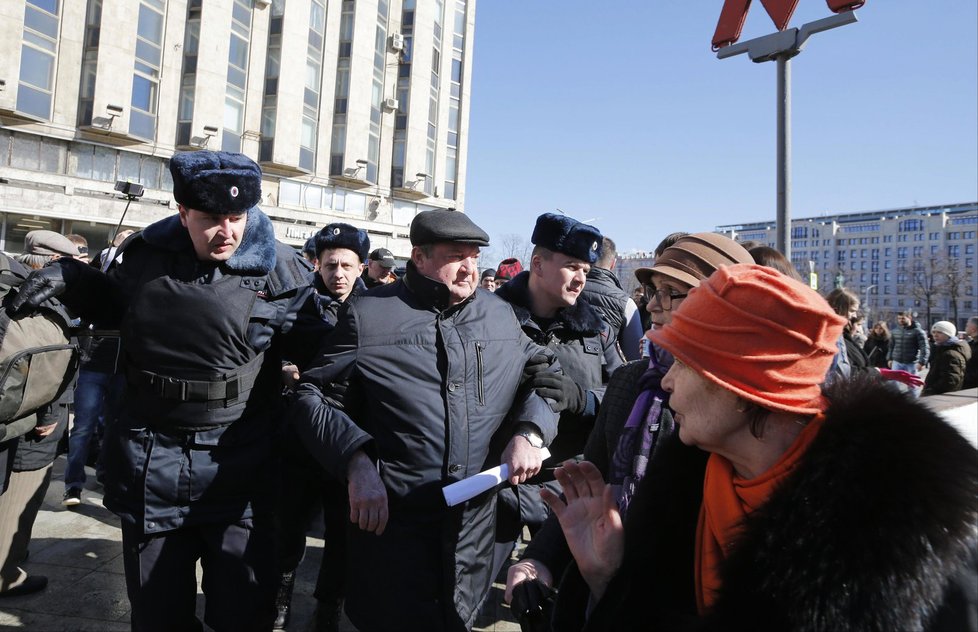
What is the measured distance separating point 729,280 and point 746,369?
0.19m

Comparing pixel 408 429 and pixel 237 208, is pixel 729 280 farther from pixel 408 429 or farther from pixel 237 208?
pixel 237 208

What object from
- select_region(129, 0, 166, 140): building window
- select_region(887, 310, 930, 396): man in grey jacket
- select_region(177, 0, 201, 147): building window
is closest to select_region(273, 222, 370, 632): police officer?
select_region(887, 310, 930, 396): man in grey jacket

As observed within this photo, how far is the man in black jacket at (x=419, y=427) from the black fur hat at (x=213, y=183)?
0.64 meters

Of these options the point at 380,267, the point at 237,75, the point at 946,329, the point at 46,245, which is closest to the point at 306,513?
the point at 46,245

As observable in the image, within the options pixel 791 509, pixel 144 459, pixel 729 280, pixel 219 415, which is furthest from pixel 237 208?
pixel 791 509

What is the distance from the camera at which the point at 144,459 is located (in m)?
2.47

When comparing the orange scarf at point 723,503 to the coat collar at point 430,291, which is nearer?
the orange scarf at point 723,503

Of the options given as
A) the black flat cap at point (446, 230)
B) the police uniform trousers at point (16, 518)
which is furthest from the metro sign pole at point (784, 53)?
the police uniform trousers at point (16, 518)

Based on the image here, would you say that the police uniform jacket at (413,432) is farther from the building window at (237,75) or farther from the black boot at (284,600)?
the building window at (237,75)

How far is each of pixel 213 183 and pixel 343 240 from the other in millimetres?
1550

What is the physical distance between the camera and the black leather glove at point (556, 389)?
8.84 feet

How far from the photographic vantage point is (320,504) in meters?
3.81

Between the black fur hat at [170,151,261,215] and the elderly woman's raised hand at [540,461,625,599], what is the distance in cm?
174

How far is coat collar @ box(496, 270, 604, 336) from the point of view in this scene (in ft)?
11.3
